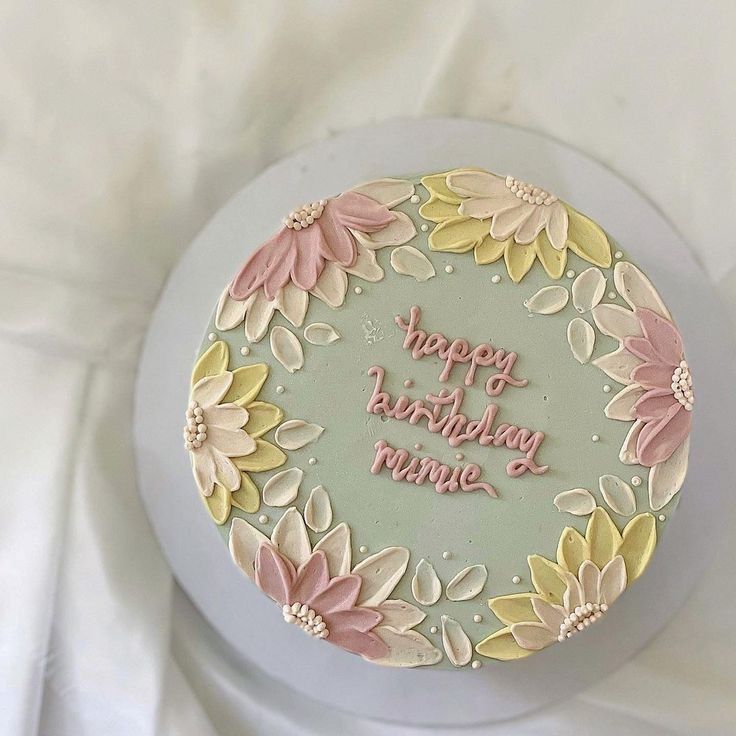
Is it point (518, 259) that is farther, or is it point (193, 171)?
point (193, 171)

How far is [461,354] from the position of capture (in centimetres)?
88

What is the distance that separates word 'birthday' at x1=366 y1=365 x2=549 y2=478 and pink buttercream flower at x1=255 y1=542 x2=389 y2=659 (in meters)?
0.17

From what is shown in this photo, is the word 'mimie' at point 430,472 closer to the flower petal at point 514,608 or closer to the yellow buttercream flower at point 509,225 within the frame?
the flower petal at point 514,608

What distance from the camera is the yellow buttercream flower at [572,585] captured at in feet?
2.80

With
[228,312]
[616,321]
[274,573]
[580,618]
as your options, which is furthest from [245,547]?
[616,321]

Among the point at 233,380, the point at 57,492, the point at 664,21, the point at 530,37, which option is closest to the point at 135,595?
the point at 57,492

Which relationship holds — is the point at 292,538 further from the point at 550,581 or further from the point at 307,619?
the point at 550,581

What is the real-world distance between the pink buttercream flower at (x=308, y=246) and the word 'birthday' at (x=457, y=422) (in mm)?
128

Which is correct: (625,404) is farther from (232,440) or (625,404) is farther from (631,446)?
(232,440)

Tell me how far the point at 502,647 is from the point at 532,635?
0.11ft

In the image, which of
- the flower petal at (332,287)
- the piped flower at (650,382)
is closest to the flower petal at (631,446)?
the piped flower at (650,382)

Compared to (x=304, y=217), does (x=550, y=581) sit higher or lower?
lower

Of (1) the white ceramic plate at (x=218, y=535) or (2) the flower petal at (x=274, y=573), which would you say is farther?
(1) the white ceramic plate at (x=218, y=535)

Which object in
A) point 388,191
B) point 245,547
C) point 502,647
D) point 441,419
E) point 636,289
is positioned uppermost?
point 388,191
